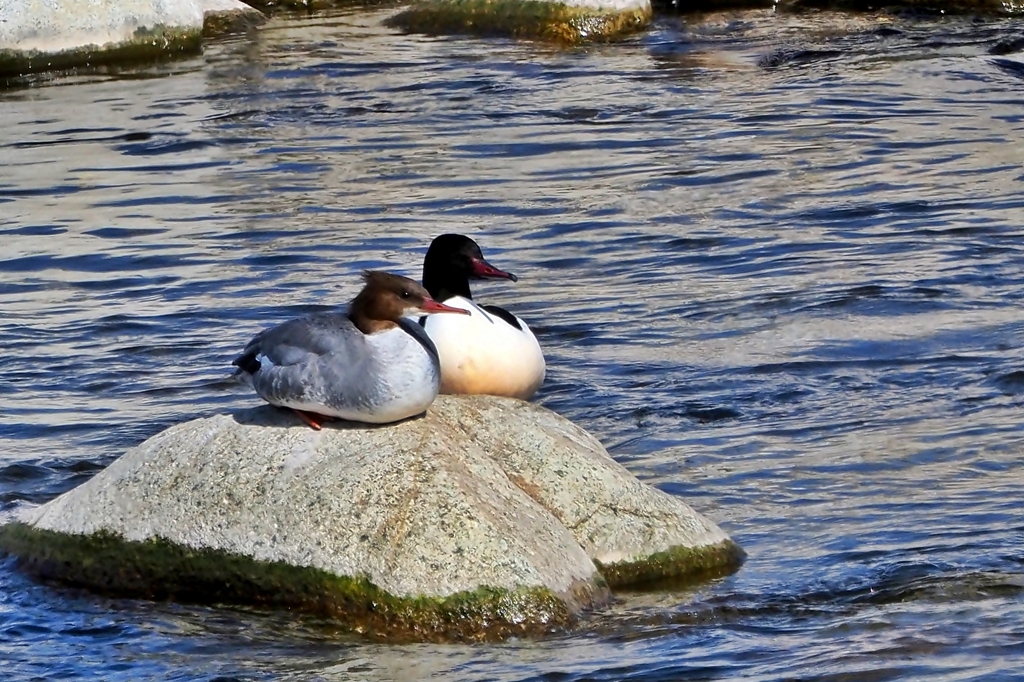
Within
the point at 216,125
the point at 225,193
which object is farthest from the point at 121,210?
the point at 216,125

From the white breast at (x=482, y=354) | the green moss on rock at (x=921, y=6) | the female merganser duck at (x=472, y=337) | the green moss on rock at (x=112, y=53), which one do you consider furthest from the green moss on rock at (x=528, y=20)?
the white breast at (x=482, y=354)

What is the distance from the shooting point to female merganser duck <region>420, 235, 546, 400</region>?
6371 mm

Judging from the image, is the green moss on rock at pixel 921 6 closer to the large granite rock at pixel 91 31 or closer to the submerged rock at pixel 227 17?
the submerged rock at pixel 227 17

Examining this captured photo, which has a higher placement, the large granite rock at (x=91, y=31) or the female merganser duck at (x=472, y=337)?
the large granite rock at (x=91, y=31)

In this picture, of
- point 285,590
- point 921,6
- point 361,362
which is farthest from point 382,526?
point 921,6

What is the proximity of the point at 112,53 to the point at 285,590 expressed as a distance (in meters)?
12.6

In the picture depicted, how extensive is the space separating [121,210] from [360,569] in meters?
6.95

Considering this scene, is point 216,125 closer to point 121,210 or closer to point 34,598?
point 121,210

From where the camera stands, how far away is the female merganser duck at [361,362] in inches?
205

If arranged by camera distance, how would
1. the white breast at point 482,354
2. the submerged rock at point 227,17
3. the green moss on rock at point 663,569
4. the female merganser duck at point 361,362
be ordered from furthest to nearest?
the submerged rock at point 227,17, the white breast at point 482,354, the green moss on rock at point 663,569, the female merganser duck at point 361,362

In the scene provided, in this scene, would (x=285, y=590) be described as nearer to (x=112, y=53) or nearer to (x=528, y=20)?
(x=112, y=53)

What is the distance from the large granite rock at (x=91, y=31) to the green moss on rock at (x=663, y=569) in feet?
40.3

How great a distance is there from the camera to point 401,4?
20297 mm

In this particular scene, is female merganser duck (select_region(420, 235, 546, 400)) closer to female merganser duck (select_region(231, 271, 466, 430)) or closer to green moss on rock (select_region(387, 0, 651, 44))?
female merganser duck (select_region(231, 271, 466, 430))
